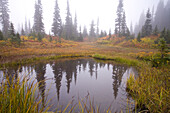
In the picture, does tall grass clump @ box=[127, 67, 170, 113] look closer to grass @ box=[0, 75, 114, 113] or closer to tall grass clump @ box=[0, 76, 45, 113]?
grass @ box=[0, 75, 114, 113]

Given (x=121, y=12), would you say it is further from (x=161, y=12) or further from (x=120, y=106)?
(x=161, y=12)

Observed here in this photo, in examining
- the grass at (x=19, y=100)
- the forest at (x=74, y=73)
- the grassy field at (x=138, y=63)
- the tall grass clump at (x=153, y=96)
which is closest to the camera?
the grass at (x=19, y=100)

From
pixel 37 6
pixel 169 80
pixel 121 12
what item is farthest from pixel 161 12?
pixel 169 80

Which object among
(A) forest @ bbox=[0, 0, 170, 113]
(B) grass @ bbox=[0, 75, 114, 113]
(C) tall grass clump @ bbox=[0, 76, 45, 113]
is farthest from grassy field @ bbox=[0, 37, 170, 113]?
(C) tall grass clump @ bbox=[0, 76, 45, 113]

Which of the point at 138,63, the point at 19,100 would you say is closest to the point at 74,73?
the point at 19,100

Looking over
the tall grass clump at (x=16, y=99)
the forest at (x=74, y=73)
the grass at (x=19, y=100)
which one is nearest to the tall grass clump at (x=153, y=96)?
the forest at (x=74, y=73)

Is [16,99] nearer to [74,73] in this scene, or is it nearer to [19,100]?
[19,100]

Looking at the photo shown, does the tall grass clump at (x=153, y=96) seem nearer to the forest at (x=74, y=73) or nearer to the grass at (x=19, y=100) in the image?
the forest at (x=74, y=73)

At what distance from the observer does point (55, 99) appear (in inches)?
182

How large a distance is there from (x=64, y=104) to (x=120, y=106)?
2.56m

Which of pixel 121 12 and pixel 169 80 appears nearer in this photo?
pixel 169 80

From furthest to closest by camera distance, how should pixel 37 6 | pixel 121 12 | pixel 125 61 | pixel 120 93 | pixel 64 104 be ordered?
pixel 121 12, pixel 37 6, pixel 125 61, pixel 120 93, pixel 64 104

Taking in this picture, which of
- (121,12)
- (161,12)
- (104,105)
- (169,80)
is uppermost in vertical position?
(161,12)

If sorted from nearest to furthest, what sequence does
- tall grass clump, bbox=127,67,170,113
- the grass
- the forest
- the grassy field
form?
the grass < the forest < tall grass clump, bbox=127,67,170,113 < the grassy field
